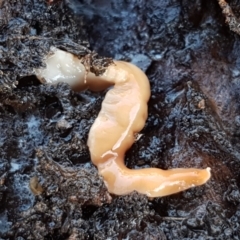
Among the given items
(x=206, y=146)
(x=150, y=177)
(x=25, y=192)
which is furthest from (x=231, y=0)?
(x=25, y=192)

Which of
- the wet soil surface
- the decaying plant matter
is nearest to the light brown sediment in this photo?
the wet soil surface

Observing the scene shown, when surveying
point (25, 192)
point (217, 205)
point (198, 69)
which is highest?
point (198, 69)

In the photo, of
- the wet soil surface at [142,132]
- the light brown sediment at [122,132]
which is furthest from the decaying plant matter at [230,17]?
the light brown sediment at [122,132]

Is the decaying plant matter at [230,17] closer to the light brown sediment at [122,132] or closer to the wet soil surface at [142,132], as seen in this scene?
the wet soil surface at [142,132]

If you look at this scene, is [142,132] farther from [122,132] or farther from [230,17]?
[230,17]

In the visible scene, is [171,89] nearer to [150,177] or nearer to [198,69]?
[198,69]

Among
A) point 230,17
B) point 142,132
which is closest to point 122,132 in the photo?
point 142,132
